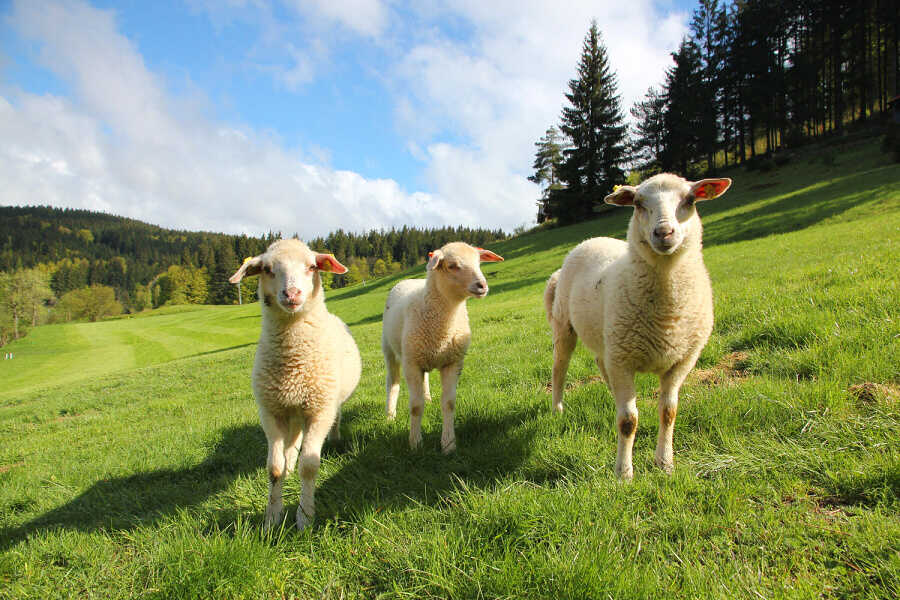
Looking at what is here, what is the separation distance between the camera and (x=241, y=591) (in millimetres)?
2045

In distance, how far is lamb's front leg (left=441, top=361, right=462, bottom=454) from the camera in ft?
12.0

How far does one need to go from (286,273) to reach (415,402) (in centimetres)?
170

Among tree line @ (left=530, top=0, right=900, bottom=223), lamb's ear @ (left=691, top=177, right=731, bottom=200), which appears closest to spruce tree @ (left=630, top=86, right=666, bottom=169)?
A: tree line @ (left=530, top=0, right=900, bottom=223)

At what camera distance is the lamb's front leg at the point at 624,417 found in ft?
9.11

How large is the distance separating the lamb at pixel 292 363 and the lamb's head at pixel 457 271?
1.22 m

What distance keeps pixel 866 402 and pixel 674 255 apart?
163cm

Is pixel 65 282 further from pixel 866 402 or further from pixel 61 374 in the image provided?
pixel 866 402

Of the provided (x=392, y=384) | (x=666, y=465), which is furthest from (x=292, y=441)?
(x=666, y=465)

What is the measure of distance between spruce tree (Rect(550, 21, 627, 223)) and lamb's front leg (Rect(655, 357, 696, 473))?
4333cm

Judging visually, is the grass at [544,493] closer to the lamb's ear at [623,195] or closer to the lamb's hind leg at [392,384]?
the lamb's hind leg at [392,384]

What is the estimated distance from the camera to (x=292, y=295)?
2977 mm

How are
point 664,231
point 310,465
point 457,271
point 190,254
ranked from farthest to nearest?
point 190,254, point 457,271, point 310,465, point 664,231

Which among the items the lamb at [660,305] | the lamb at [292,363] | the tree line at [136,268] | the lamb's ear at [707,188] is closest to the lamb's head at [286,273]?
the lamb at [292,363]

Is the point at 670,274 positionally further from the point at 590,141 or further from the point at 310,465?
the point at 590,141
